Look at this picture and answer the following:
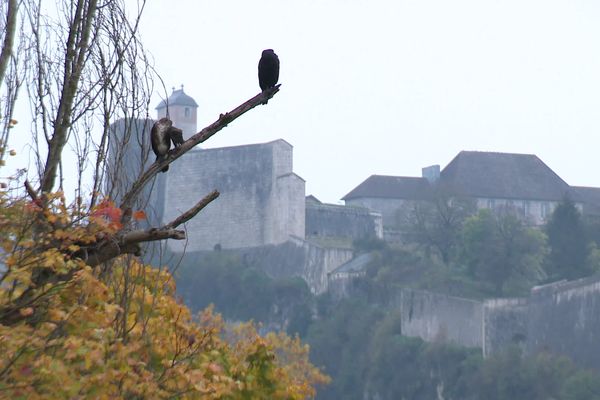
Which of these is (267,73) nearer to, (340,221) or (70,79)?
(70,79)

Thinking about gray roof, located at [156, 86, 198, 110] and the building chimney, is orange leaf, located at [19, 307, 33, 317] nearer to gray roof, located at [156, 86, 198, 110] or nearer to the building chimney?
gray roof, located at [156, 86, 198, 110]

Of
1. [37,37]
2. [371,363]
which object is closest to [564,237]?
[371,363]

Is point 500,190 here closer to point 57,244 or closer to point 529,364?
point 529,364

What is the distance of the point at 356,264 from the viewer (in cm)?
6281

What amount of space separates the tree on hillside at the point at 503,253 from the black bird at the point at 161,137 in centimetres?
4815

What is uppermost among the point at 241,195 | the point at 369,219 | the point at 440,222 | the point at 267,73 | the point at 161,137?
the point at 241,195

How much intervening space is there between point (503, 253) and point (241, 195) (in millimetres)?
14575

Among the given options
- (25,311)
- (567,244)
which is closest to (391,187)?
(567,244)

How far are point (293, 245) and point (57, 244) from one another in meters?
57.5

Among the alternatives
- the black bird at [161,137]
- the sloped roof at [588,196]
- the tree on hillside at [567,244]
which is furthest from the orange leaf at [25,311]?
the sloped roof at [588,196]

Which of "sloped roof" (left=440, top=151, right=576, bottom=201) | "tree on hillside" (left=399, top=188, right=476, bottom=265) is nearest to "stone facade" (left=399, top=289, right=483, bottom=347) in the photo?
"tree on hillside" (left=399, top=188, right=476, bottom=265)

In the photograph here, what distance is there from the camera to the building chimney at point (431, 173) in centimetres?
7525

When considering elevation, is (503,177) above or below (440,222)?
above

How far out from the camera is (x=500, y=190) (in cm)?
7300
